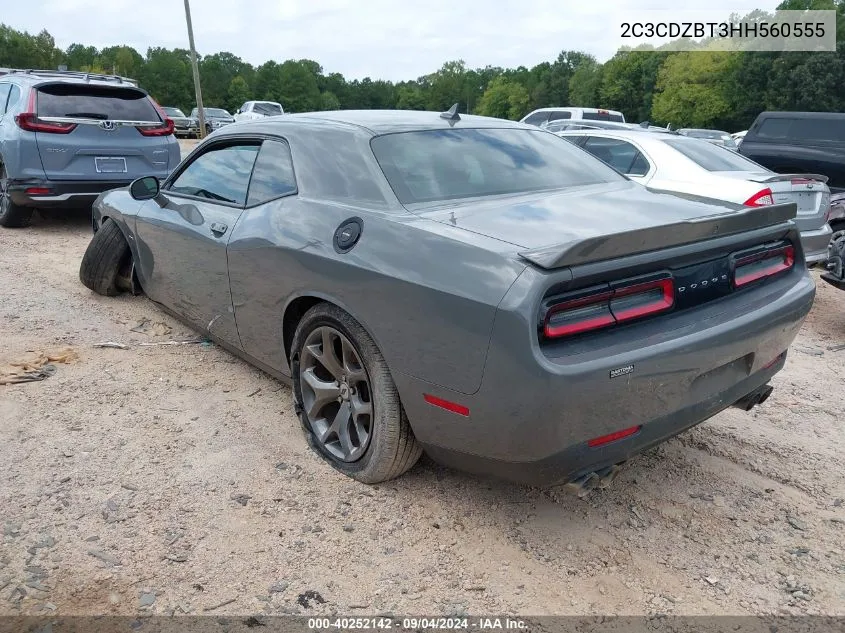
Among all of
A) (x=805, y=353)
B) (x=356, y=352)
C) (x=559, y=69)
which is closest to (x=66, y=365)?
(x=356, y=352)

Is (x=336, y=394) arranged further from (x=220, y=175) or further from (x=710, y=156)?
(x=710, y=156)

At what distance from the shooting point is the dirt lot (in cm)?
230

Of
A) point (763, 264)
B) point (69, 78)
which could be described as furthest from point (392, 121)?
point (69, 78)

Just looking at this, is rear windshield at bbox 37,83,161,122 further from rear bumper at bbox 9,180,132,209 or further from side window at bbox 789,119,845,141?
side window at bbox 789,119,845,141

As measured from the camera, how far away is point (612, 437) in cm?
228

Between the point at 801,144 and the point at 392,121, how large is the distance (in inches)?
349

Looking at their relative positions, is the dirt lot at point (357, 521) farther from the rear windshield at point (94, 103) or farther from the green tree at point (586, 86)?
the green tree at point (586, 86)

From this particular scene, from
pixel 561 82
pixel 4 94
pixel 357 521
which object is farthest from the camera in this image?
pixel 561 82

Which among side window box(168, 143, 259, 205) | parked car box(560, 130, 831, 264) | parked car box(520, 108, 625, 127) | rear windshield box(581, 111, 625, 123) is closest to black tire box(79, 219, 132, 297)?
side window box(168, 143, 259, 205)

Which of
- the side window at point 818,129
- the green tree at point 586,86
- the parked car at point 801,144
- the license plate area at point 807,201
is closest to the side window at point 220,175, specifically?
the license plate area at point 807,201

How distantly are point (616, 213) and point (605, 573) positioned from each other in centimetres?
135

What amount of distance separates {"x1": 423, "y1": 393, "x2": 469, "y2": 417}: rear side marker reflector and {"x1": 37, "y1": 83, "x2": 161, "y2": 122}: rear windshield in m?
6.90

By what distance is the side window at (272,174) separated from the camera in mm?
3275

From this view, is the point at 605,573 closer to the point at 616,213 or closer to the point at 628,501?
the point at 628,501
